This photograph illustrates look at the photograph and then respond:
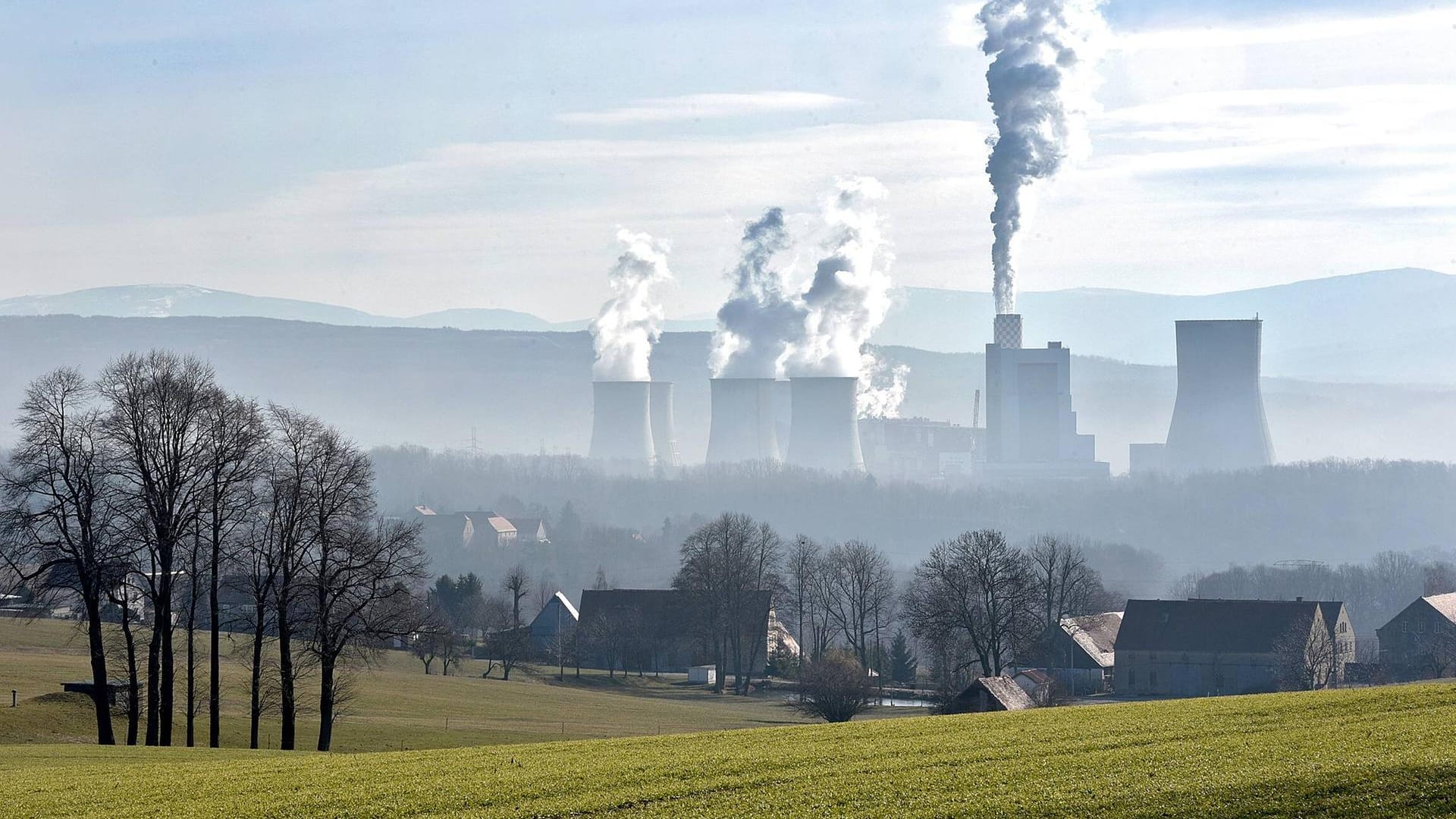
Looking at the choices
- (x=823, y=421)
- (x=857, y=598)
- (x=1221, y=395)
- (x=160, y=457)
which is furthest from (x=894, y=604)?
(x=160, y=457)

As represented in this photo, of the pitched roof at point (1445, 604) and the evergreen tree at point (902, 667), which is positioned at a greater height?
the pitched roof at point (1445, 604)

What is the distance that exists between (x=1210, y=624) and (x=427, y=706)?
3219 centimetres

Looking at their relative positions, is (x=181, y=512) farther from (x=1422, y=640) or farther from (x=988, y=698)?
(x=1422, y=640)

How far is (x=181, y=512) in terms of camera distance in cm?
2622

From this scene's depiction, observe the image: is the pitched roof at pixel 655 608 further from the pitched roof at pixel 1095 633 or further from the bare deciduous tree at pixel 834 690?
the bare deciduous tree at pixel 834 690

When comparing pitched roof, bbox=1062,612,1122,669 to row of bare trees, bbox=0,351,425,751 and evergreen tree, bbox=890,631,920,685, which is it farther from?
row of bare trees, bbox=0,351,425,751

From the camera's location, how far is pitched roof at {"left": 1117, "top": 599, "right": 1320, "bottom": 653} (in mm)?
59969

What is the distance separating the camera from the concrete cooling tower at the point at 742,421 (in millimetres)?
130125

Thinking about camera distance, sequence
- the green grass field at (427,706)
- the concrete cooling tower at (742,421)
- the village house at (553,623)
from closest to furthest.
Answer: the green grass field at (427,706)
the village house at (553,623)
the concrete cooling tower at (742,421)

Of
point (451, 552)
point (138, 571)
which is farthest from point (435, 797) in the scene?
point (451, 552)

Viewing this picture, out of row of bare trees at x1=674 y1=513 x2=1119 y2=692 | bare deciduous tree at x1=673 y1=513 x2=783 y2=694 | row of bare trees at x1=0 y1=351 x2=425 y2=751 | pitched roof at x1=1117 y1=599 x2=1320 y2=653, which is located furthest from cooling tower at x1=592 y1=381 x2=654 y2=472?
row of bare trees at x1=0 y1=351 x2=425 y2=751

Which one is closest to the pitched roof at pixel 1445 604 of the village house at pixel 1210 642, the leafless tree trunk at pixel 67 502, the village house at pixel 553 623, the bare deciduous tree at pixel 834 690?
the village house at pixel 1210 642

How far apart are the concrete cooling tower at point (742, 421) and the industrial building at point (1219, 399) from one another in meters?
33.2

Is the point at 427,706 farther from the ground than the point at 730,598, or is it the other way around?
the point at 730,598
